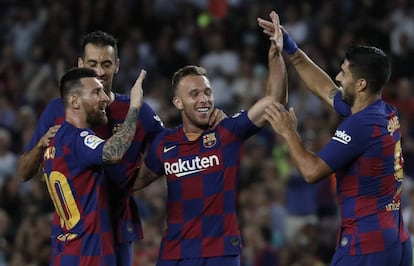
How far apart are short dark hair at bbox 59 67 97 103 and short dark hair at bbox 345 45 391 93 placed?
1.93m

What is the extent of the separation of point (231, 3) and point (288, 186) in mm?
4609

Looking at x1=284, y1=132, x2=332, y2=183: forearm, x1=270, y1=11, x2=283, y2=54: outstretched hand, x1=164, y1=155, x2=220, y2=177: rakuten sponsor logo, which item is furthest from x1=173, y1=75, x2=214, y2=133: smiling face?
x1=284, y1=132, x2=332, y2=183: forearm

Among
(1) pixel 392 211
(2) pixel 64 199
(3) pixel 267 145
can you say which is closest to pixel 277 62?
(1) pixel 392 211

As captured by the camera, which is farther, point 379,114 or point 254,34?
point 254,34

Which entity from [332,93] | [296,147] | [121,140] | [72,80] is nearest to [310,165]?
[296,147]

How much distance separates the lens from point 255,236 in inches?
475

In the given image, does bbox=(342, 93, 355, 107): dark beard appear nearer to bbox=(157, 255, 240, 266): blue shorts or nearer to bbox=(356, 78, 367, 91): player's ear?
bbox=(356, 78, 367, 91): player's ear

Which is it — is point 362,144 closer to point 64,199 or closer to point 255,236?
point 64,199

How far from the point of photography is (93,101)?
7.45m

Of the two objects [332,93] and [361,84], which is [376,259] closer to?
[361,84]

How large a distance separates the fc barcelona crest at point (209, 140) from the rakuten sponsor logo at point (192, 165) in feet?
0.33

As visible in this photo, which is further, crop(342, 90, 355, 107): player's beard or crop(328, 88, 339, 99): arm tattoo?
crop(328, 88, 339, 99): arm tattoo

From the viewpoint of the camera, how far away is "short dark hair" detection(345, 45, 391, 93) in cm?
734

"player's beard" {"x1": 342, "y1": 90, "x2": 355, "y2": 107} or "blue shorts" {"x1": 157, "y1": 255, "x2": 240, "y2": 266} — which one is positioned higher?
"player's beard" {"x1": 342, "y1": 90, "x2": 355, "y2": 107}
